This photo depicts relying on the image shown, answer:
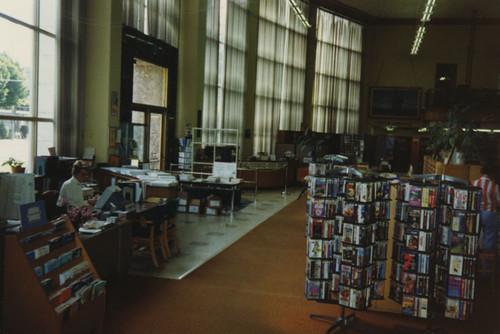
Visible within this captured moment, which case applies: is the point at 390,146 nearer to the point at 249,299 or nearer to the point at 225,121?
the point at 225,121

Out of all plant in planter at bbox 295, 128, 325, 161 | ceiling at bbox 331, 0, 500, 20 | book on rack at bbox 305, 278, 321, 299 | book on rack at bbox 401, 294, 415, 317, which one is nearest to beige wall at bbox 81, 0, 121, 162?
book on rack at bbox 305, 278, 321, 299

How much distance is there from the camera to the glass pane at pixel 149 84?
36.5 feet

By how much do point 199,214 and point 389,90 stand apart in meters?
15.6

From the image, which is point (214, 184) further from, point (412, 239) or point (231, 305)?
point (412, 239)

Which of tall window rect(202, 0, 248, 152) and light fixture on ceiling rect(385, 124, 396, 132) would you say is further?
light fixture on ceiling rect(385, 124, 396, 132)

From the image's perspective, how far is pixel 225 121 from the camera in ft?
50.4

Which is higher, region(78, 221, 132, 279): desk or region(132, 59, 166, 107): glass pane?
region(132, 59, 166, 107): glass pane

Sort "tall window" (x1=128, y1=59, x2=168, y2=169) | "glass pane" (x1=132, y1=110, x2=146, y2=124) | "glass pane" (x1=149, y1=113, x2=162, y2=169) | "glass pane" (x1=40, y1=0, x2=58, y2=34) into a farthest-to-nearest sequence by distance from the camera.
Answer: "glass pane" (x1=149, y1=113, x2=162, y2=169) < "glass pane" (x1=132, y1=110, x2=146, y2=124) < "tall window" (x1=128, y1=59, x2=168, y2=169) < "glass pane" (x1=40, y1=0, x2=58, y2=34)

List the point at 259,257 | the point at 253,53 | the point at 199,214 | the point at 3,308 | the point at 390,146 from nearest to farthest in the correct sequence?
the point at 3,308
the point at 259,257
the point at 199,214
the point at 253,53
the point at 390,146

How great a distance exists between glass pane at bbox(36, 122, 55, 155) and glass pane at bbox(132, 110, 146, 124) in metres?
2.79

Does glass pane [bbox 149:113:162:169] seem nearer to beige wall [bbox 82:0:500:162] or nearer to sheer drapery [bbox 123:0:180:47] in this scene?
beige wall [bbox 82:0:500:162]

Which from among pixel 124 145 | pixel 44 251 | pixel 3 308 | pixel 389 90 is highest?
pixel 389 90

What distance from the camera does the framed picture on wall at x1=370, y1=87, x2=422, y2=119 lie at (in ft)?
72.1

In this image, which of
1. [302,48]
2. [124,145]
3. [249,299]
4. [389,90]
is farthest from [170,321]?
[389,90]
